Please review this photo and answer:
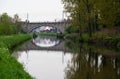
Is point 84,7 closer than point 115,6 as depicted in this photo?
No

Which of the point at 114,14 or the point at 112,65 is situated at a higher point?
the point at 114,14

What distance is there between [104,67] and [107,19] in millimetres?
17840

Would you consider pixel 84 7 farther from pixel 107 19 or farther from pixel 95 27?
pixel 107 19

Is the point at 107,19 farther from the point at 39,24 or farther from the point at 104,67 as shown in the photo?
the point at 39,24

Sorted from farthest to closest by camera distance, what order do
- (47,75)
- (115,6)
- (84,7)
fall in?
(84,7) < (115,6) < (47,75)

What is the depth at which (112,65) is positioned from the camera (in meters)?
25.8

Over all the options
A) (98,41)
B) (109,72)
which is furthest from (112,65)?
(98,41)

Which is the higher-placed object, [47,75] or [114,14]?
[114,14]

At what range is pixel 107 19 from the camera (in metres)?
42.3

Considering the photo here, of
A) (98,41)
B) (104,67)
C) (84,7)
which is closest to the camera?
(104,67)

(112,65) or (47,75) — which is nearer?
(47,75)

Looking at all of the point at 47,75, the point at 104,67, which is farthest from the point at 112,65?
the point at 47,75

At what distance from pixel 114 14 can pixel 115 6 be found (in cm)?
98

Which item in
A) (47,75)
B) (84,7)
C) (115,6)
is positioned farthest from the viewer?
(84,7)
